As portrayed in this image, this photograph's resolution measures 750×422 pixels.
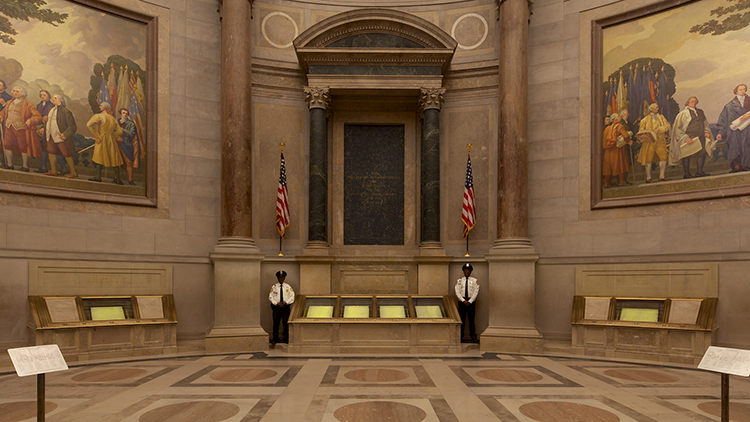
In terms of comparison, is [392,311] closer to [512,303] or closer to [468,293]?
[468,293]

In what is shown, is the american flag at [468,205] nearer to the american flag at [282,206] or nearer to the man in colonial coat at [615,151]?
the man in colonial coat at [615,151]

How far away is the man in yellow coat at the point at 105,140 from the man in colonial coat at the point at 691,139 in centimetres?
1270

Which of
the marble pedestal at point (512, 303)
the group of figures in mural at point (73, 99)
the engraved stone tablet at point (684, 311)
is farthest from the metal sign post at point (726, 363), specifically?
the group of figures in mural at point (73, 99)

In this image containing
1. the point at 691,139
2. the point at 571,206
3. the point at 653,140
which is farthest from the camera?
the point at 571,206

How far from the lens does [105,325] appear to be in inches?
A: 382

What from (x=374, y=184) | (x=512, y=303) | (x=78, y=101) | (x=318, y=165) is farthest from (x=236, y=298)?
(x=512, y=303)

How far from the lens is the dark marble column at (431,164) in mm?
12750

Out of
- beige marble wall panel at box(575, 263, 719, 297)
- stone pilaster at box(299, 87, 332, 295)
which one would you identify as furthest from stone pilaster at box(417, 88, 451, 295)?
beige marble wall panel at box(575, 263, 719, 297)

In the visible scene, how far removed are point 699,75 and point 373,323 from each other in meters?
8.97

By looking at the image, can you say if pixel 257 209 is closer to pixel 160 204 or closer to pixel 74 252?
pixel 160 204

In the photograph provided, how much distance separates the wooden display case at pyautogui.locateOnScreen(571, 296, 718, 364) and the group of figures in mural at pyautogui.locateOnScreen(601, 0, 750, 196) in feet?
8.77

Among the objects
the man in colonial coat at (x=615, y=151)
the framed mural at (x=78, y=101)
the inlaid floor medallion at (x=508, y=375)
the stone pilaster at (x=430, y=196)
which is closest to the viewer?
the inlaid floor medallion at (x=508, y=375)

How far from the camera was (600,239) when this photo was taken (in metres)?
11.4

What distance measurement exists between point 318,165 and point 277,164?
1.21m
